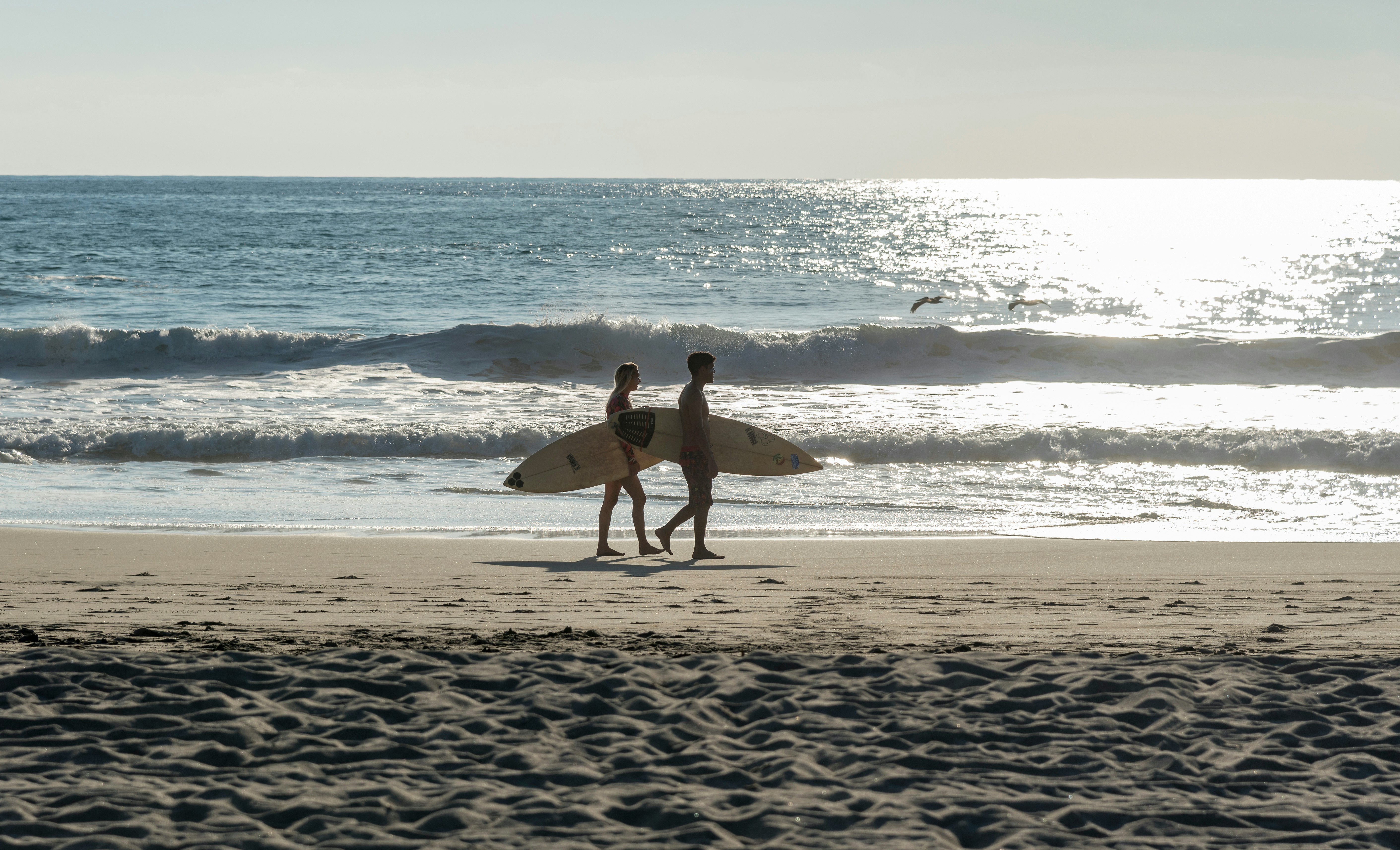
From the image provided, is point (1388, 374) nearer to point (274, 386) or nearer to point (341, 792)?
point (274, 386)

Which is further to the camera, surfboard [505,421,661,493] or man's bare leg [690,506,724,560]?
surfboard [505,421,661,493]

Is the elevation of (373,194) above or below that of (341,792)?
above

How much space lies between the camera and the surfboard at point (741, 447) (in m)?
8.09

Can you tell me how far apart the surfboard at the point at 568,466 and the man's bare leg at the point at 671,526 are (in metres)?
0.76

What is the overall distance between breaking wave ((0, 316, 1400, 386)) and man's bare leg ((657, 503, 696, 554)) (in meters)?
11.8

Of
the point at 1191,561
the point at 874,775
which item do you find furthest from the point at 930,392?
the point at 874,775

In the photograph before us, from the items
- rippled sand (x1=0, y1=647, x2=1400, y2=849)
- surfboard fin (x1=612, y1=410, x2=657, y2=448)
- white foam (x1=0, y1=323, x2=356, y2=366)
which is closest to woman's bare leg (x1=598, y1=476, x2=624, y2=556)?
surfboard fin (x1=612, y1=410, x2=657, y2=448)

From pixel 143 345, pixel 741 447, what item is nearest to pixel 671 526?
pixel 741 447

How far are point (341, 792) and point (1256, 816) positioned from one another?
278 centimetres

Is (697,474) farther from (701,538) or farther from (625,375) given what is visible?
(625,375)

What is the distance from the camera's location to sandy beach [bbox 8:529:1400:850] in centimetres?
309

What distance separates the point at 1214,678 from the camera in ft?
14.3

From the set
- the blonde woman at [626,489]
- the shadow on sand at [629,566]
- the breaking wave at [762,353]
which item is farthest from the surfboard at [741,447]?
the breaking wave at [762,353]

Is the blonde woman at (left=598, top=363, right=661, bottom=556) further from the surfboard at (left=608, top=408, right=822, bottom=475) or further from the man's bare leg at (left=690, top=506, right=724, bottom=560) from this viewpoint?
the man's bare leg at (left=690, top=506, right=724, bottom=560)
